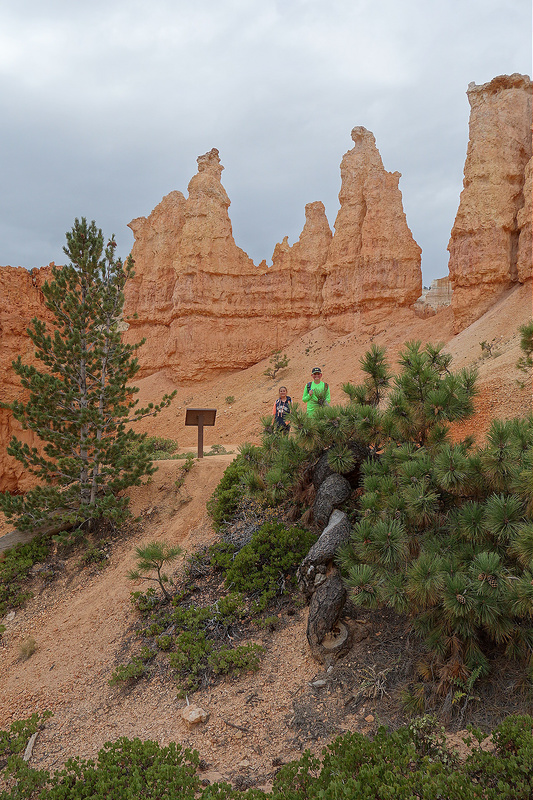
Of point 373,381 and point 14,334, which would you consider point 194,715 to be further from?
point 14,334

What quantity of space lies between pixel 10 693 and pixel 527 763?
636 centimetres

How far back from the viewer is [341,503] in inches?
230

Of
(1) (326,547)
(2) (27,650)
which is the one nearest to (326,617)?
(1) (326,547)

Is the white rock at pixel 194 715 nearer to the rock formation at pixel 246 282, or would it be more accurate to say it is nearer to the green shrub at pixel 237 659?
the green shrub at pixel 237 659

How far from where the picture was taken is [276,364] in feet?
91.5

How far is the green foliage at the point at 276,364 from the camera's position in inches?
1070

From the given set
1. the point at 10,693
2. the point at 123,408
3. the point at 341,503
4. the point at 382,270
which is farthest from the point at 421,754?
the point at 382,270

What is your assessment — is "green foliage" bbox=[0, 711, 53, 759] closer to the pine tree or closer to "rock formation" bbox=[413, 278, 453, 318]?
the pine tree

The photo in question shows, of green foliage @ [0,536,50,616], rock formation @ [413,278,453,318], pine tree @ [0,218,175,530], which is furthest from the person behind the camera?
rock formation @ [413,278,453,318]

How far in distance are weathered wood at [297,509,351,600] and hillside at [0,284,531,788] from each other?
21.5 inches

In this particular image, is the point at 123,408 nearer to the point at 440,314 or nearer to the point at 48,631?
the point at 48,631

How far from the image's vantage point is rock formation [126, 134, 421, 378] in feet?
92.3

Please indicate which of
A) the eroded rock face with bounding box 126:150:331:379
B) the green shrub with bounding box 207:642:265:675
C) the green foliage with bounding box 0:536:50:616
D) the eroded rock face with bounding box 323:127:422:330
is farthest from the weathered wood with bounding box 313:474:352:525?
the eroded rock face with bounding box 126:150:331:379

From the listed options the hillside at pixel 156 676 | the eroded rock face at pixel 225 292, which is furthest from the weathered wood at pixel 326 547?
the eroded rock face at pixel 225 292
